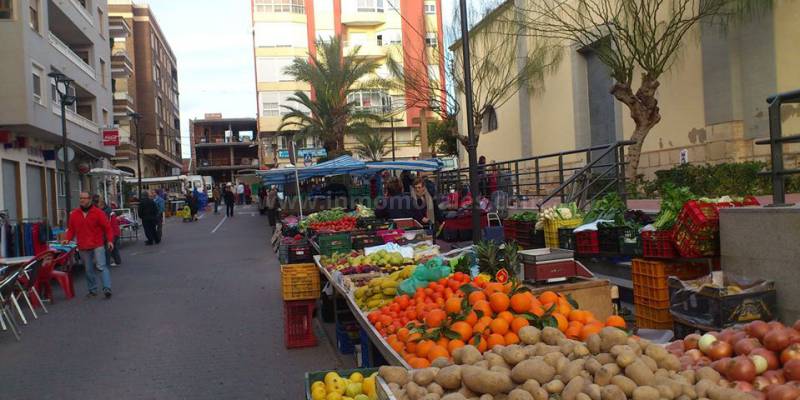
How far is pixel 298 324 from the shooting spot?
24.0 feet

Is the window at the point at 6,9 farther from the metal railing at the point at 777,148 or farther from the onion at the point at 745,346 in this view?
the onion at the point at 745,346

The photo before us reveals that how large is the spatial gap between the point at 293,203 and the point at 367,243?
1283 cm

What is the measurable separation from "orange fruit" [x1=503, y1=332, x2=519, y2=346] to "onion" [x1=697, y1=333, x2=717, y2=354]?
103 centimetres

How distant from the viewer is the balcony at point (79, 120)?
74.7ft

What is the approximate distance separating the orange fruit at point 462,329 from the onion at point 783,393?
168 cm

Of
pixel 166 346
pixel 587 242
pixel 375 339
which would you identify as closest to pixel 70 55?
pixel 166 346

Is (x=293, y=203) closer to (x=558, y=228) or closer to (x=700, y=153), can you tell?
(x=700, y=153)

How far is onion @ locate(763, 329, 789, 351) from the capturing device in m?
3.18

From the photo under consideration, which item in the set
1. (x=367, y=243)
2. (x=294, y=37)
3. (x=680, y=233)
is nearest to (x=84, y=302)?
(x=367, y=243)

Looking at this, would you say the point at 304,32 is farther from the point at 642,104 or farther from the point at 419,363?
the point at 419,363

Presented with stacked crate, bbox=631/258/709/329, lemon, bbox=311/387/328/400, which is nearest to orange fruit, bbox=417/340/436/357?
lemon, bbox=311/387/328/400

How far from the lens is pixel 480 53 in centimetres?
2264

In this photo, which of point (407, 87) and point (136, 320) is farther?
point (407, 87)

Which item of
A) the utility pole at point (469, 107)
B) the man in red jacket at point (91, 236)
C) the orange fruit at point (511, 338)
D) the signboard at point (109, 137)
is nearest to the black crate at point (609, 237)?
the utility pole at point (469, 107)
